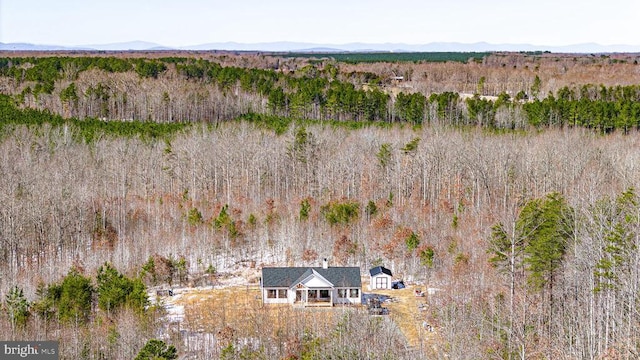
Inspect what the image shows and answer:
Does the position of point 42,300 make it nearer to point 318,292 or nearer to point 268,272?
point 268,272

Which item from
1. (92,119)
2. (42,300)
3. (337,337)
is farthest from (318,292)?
(92,119)

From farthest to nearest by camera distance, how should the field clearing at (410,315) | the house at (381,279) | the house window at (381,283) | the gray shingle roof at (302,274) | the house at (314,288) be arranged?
the house window at (381,283), the house at (381,279), the gray shingle roof at (302,274), the house at (314,288), the field clearing at (410,315)

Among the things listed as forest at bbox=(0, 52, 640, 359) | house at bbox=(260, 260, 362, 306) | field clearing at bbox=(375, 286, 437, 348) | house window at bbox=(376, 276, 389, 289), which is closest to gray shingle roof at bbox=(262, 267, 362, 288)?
house at bbox=(260, 260, 362, 306)

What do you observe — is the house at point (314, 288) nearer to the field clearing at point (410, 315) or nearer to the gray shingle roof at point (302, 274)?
the gray shingle roof at point (302, 274)

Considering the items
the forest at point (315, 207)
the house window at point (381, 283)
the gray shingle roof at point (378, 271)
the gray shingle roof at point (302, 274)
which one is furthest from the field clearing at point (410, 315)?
the gray shingle roof at point (302, 274)

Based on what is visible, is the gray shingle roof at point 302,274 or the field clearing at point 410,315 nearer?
the field clearing at point 410,315

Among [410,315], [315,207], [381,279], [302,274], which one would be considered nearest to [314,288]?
[302,274]

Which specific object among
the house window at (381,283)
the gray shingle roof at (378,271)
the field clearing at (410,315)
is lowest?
the field clearing at (410,315)
